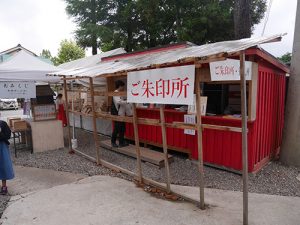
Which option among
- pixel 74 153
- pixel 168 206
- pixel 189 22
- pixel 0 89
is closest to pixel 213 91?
pixel 168 206

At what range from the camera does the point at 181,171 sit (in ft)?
19.0

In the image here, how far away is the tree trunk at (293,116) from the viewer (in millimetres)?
6012

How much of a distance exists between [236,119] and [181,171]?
1.70m

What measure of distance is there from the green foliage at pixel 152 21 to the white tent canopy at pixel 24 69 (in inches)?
349

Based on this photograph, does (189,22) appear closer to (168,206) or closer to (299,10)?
(299,10)

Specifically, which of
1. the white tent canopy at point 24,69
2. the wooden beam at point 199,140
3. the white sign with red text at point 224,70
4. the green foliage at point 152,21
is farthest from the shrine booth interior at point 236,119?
the green foliage at point 152,21

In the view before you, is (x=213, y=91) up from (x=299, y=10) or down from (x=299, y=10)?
down

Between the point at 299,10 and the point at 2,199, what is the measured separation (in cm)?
741

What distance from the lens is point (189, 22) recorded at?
14.4 metres

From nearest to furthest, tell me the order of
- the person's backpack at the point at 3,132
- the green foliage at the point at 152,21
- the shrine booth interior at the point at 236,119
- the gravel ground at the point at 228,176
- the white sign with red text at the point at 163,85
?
the white sign with red text at the point at 163,85 < the person's backpack at the point at 3,132 < the gravel ground at the point at 228,176 < the shrine booth interior at the point at 236,119 < the green foliage at the point at 152,21

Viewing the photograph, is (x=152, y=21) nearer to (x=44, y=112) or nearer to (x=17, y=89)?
(x=44, y=112)

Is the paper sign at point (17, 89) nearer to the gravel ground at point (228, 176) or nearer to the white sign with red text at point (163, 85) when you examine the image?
the gravel ground at point (228, 176)

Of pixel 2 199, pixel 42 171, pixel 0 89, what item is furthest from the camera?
pixel 0 89

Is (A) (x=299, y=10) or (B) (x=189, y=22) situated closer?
(A) (x=299, y=10)
